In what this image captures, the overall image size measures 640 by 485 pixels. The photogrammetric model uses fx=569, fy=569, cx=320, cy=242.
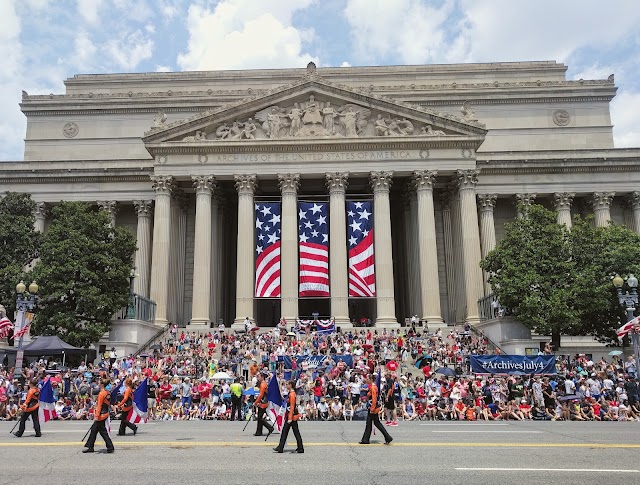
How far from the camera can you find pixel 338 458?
1163 centimetres

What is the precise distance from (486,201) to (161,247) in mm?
25950

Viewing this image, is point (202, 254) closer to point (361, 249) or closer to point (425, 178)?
point (361, 249)

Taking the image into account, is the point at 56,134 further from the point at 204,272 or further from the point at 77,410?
the point at 77,410

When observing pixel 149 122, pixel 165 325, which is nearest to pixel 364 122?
pixel 165 325

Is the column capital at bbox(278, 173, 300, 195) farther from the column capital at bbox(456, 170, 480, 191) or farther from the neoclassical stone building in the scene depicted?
the column capital at bbox(456, 170, 480, 191)

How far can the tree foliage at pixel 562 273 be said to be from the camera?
30.8 m

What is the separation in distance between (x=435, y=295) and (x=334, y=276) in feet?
23.9

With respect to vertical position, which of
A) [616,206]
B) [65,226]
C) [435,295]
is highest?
[616,206]

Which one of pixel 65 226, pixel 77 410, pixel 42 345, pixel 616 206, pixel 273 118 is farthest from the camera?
pixel 616 206

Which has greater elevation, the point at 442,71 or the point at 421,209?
the point at 442,71

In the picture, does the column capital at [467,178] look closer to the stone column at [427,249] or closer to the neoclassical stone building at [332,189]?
the neoclassical stone building at [332,189]

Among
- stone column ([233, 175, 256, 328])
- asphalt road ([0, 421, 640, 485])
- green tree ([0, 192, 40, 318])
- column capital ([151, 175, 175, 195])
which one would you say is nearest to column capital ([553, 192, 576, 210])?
stone column ([233, 175, 256, 328])

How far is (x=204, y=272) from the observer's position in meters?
41.2

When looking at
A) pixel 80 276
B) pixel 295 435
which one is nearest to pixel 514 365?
pixel 295 435
